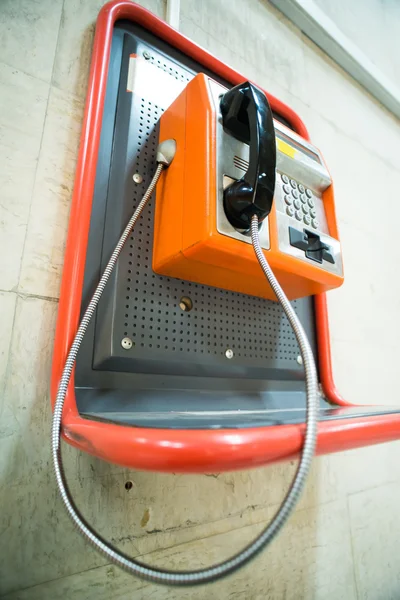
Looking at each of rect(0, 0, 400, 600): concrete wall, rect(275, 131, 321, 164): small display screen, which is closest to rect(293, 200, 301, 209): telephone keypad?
rect(275, 131, 321, 164): small display screen

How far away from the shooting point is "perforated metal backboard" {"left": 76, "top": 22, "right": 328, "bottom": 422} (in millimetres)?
560

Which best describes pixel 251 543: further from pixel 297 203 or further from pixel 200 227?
pixel 297 203

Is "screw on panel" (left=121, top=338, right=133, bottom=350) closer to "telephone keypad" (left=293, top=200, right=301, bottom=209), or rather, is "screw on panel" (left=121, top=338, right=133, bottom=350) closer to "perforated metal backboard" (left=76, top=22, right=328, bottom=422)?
"perforated metal backboard" (left=76, top=22, right=328, bottom=422)

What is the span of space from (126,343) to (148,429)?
270 mm

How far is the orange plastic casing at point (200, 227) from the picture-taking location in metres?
0.50

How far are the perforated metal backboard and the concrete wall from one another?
8 cm

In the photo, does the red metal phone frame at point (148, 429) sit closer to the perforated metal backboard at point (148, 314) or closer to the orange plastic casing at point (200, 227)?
the perforated metal backboard at point (148, 314)

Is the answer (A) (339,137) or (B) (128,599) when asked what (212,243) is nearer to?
(B) (128,599)

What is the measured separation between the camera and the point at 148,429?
12.2 inches

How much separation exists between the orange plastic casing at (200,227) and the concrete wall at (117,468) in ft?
0.66

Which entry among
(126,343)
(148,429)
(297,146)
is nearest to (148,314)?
(126,343)

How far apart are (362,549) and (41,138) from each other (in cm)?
134

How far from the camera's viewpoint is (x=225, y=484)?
0.72m

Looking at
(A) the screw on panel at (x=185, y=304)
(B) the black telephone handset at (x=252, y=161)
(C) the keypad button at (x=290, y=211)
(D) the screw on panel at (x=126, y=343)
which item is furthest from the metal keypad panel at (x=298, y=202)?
(D) the screw on panel at (x=126, y=343)
